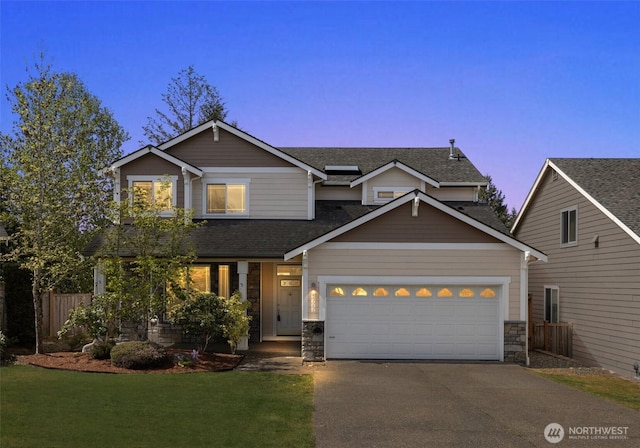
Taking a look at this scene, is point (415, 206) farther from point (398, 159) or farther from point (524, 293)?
point (398, 159)

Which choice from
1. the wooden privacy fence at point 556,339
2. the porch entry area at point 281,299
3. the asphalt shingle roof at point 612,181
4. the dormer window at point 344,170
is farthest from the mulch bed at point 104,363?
the asphalt shingle roof at point 612,181

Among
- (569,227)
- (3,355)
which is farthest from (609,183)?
(3,355)

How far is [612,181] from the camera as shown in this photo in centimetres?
1752

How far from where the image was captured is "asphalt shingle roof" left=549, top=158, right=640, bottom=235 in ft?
51.3

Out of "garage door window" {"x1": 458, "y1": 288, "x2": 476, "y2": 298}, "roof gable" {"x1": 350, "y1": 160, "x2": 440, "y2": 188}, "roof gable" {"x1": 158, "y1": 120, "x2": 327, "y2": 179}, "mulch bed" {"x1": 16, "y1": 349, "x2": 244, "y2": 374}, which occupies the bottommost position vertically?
"mulch bed" {"x1": 16, "y1": 349, "x2": 244, "y2": 374}

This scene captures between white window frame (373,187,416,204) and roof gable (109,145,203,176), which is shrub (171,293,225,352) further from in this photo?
white window frame (373,187,416,204)

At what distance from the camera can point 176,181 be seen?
19156 mm

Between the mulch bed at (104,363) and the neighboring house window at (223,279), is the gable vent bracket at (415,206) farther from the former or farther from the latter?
the neighboring house window at (223,279)

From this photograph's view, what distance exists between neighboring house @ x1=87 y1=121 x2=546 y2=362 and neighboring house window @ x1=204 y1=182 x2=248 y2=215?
0.11ft

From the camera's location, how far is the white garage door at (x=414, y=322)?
1573cm

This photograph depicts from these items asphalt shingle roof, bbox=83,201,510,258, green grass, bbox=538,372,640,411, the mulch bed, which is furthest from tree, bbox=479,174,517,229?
the mulch bed

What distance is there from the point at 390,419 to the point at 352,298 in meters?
6.68

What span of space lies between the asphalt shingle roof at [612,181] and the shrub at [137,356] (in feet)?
40.5

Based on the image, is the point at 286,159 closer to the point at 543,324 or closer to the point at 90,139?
the point at 543,324
